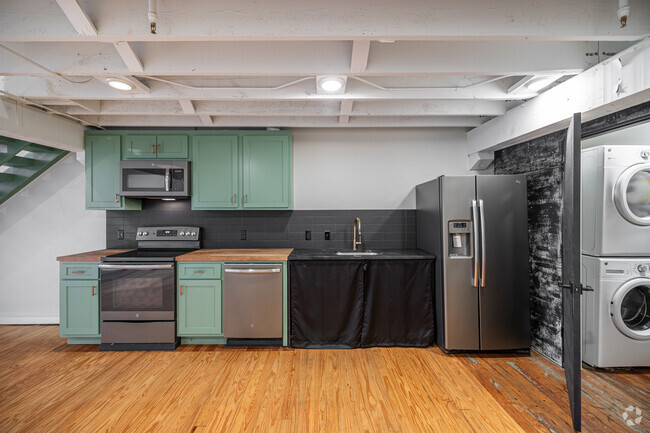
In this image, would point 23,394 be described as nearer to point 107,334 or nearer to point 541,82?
point 107,334

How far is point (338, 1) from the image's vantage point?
1.69 m

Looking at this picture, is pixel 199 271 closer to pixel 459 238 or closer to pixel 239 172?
pixel 239 172

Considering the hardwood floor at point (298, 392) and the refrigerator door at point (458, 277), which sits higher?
the refrigerator door at point (458, 277)

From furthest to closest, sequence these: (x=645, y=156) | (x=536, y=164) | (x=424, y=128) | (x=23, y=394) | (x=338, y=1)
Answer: (x=424, y=128) < (x=536, y=164) < (x=645, y=156) < (x=23, y=394) < (x=338, y=1)

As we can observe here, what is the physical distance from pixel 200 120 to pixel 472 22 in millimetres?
2821

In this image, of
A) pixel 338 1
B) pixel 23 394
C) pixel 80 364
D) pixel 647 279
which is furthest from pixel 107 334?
pixel 647 279

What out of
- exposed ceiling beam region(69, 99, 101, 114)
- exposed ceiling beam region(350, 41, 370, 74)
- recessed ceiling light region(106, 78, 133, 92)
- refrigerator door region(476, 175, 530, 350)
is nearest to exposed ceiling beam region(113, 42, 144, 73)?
recessed ceiling light region(106, 78, 133, 92)

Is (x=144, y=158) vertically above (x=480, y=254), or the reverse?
(x=144, y=158)

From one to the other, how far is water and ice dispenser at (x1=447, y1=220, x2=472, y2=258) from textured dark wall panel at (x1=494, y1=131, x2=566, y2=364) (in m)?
0.70

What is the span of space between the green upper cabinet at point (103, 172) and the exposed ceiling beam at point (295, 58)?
1.43m

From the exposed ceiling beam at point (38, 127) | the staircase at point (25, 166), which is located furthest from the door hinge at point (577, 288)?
the staircase at point (25, 166)

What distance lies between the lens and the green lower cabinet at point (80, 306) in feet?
10.5

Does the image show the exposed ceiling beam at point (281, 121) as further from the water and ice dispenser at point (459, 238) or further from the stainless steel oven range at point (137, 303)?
the stainless steel oven range at point (137, 303)

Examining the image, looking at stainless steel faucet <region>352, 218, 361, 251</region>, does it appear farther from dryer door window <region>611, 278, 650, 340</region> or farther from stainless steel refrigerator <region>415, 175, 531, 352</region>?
dryer door window <region>611, 278, 650, 340</region>
